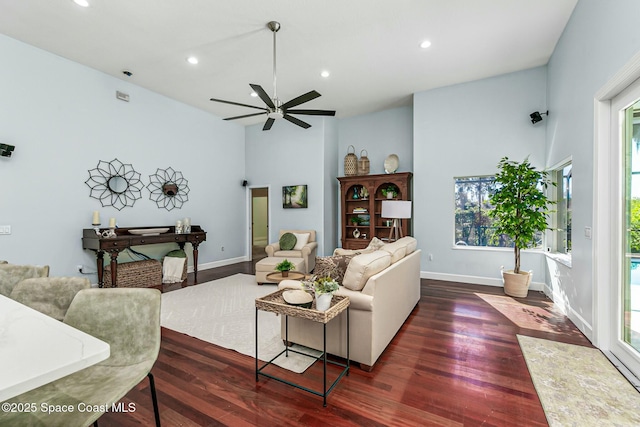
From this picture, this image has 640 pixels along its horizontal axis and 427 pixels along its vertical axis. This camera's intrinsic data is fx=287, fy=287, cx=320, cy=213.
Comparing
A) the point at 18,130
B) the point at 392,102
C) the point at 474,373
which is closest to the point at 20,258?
the point at 18,130

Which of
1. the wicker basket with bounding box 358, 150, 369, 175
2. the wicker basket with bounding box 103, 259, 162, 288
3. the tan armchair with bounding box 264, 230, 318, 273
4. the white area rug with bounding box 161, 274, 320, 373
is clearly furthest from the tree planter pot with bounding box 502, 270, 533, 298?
the wicker basket with bounding box 103, 259, 162, 288

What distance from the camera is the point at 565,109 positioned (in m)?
3.68

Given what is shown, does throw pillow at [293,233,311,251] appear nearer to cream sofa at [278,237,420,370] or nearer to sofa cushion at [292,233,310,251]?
sofa cushion at [292,233,310,251]

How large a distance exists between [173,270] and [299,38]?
4416 mm

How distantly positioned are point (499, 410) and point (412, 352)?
0.82 metres

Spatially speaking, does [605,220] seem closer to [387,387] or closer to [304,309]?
[387,387]

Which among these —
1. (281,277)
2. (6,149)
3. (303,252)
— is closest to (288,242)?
(303,252)

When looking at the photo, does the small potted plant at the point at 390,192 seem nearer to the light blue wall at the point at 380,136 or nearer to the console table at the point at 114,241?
the light blue wall at the point at 380,136

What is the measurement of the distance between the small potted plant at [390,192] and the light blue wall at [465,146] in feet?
1.92

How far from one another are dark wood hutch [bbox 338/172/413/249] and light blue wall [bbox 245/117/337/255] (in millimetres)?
405

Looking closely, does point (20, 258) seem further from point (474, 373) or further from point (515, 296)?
point (515, 296)

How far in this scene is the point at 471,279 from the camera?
16.5ft

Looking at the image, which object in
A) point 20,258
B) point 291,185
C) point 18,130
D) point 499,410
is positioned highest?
point 18,130

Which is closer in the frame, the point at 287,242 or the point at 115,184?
the point at 115,184
